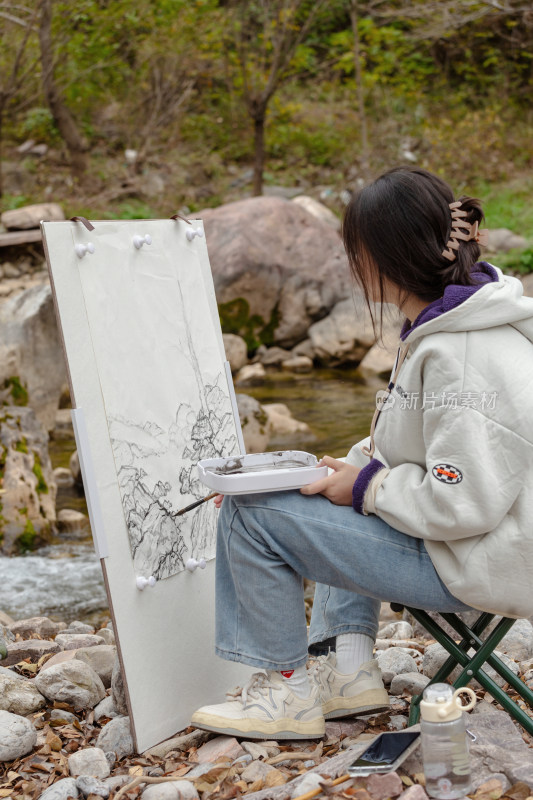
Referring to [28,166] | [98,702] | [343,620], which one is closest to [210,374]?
[343,620]

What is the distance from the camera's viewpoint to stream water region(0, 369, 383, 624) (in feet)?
14.2

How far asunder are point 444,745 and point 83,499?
15.0 feet

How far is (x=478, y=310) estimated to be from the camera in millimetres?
1814

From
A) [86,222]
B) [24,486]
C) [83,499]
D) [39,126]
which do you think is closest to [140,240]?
[86,222]

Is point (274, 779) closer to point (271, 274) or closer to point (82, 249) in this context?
point (82, 249)

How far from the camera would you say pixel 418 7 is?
12.8 metres

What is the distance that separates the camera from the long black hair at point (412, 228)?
1.92m

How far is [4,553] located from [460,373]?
3842 millimetres

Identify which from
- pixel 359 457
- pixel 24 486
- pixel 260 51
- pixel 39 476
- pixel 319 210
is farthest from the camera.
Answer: pixel 260 51

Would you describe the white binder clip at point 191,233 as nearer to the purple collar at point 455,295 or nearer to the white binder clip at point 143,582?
the purple collar at point 455,295

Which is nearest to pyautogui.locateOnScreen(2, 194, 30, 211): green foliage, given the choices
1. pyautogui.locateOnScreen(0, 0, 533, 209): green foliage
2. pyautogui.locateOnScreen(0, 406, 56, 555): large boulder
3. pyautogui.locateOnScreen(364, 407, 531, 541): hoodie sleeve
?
pyautogui.locateOnScreen(0, 0, 533, 209): green foliage

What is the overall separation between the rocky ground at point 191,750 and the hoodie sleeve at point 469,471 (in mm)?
510

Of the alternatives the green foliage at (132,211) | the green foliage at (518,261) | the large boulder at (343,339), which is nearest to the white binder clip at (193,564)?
the large boulder at (343,339)

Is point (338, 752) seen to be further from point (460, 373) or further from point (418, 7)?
point (418, 7)
